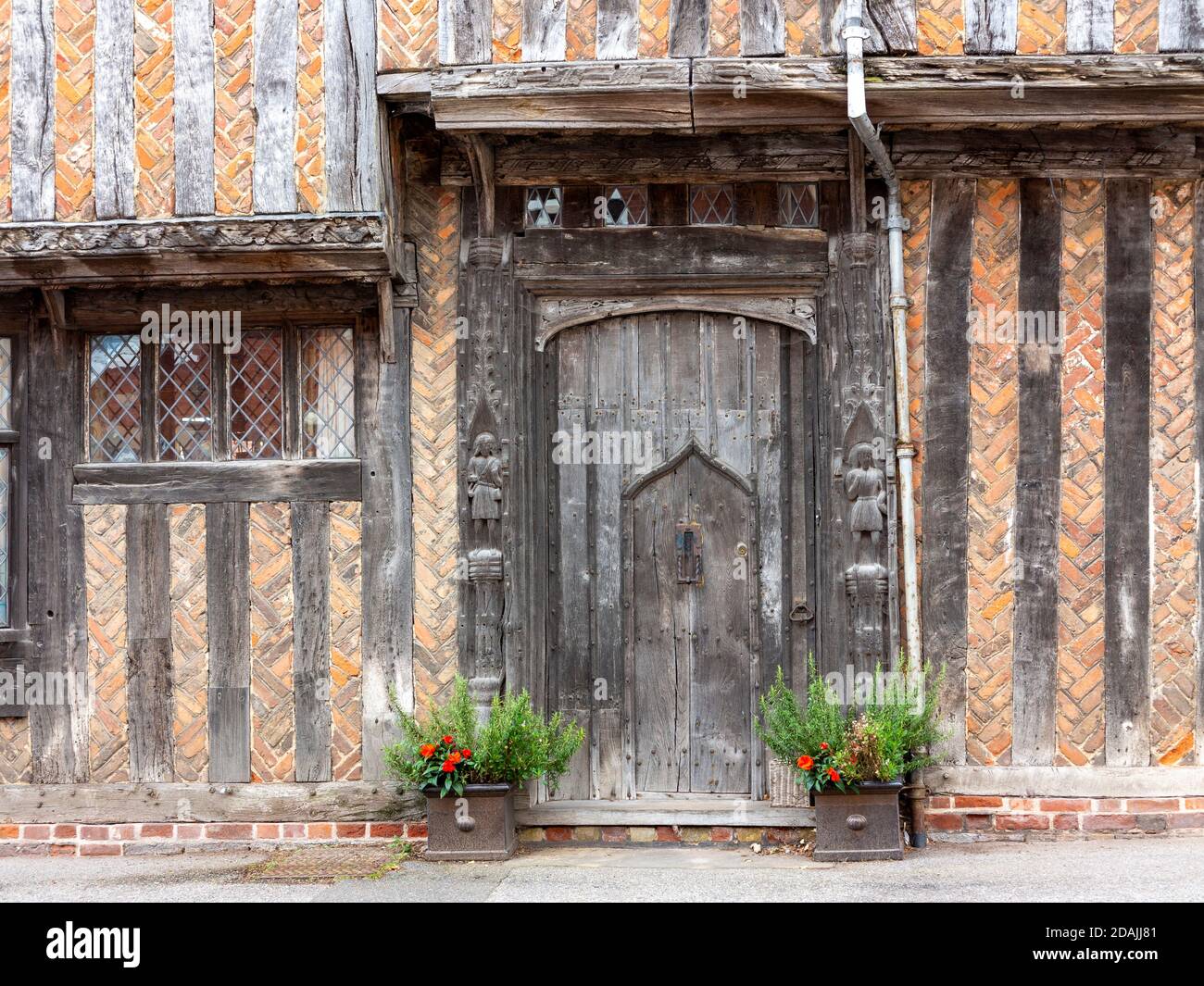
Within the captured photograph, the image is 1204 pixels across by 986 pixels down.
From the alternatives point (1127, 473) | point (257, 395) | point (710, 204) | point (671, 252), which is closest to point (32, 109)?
point (257, 395)

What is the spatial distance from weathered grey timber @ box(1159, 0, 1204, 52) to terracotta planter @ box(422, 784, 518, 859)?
16.8 feet

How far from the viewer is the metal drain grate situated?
680cm

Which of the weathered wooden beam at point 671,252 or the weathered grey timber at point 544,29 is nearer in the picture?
the weathered grey timber at point 544,29

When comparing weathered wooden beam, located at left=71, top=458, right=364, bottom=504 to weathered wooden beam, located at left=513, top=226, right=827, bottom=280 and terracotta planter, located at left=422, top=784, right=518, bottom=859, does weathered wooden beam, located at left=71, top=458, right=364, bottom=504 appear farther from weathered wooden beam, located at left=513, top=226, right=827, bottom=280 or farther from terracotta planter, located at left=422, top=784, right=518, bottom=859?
terracotta planter, located at left=422, top=784, right=518, bottom=859

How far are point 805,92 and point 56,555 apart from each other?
15.8 feet

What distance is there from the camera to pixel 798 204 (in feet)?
24.8

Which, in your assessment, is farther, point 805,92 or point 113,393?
point 113,393

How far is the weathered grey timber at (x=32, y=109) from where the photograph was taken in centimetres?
729

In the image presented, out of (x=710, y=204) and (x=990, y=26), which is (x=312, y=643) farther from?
(x=990, y=26)

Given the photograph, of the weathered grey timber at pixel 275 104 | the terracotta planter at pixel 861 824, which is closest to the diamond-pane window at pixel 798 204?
the weathered grey timber at pixel 275 104

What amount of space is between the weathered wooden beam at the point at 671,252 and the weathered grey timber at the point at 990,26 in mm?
1260

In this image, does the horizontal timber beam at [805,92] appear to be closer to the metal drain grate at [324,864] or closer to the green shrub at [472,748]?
the green shrub at [472,748]

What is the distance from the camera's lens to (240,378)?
7.77m

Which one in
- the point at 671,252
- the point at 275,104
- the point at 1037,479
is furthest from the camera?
the point at 671,252
